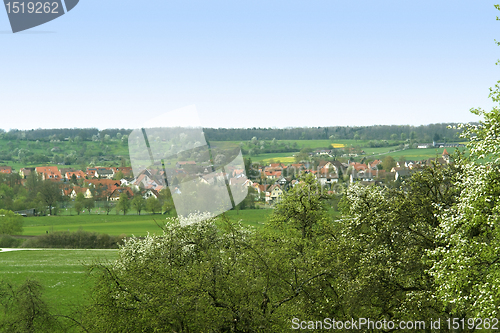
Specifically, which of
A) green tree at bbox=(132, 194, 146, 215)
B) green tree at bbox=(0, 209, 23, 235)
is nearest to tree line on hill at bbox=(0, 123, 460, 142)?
green tree at bbox=(132, 194, 146, 215)

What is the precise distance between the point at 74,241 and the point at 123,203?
25585mm

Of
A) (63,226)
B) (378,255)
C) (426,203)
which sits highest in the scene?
(426,203)

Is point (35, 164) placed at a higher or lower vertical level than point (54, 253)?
higher

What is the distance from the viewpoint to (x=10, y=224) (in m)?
81.0

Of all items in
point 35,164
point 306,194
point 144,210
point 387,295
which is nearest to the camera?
point 387,295

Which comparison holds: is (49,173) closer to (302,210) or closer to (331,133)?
(331,133)

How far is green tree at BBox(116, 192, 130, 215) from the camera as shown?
9488 cm

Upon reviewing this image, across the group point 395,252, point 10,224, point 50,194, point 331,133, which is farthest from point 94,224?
point 395,252

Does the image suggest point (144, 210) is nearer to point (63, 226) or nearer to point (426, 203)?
point (63, 226)

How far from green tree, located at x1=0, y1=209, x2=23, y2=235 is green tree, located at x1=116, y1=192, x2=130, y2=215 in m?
20.2

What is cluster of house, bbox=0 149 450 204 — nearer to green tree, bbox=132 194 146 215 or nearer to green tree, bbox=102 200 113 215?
green tree, bbox=102 200 113 215

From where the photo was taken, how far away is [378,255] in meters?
15.1

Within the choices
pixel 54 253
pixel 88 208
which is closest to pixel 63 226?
pixel 88 208

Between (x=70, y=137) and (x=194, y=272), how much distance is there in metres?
161
